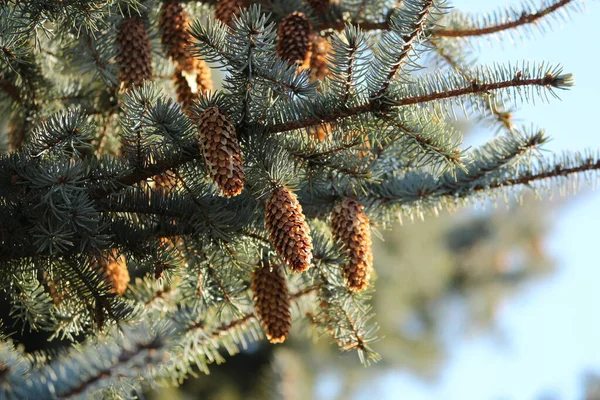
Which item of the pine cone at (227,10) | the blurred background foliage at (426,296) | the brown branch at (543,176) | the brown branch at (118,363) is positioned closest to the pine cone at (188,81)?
the pine cone at (227,10)

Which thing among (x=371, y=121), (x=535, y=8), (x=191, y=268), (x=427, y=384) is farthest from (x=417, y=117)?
(x=427, y=384)

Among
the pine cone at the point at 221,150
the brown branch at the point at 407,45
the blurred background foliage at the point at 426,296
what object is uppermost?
the brown branch at the point at 407,45

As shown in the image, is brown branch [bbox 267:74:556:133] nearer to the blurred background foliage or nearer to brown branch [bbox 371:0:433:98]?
brown branch [bbox 371:0:433:98]

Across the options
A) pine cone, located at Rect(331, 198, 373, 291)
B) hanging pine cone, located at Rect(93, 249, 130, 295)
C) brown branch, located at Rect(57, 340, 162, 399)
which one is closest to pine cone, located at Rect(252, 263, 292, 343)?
pine cone, located at Rect(331, 198, 373, 291)

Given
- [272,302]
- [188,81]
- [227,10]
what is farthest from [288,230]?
[227,10]

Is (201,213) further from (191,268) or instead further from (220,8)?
(220,8)

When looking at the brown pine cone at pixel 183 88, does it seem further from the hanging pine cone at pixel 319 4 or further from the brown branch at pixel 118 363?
the brown branch at pixel 118 363

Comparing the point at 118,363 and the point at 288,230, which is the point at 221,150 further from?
the point at 118,363
